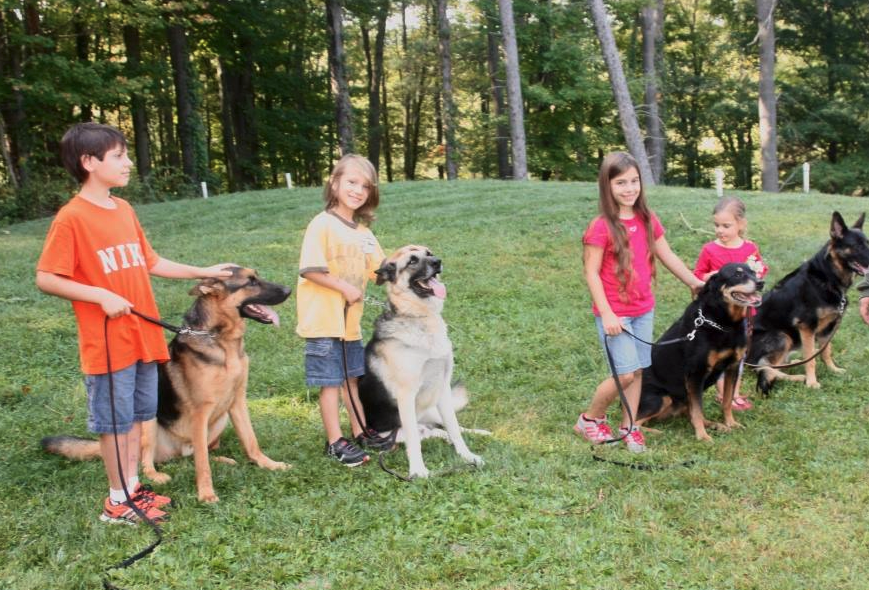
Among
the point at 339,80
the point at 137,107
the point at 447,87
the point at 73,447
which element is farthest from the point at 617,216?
the point at 447,87

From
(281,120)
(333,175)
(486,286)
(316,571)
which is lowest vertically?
(316,571)

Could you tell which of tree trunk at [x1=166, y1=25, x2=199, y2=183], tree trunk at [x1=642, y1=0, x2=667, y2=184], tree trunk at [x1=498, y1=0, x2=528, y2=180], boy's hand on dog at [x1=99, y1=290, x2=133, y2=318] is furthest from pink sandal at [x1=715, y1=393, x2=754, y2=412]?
tree trunk at [x1=166, y1=25, x2=199, y2=183]

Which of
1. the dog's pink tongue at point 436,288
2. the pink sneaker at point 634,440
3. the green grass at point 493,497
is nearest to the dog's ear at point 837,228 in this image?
the green grass at point 493,497

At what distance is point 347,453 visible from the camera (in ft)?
15.4

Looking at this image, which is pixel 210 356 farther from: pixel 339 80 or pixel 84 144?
pixel 339 80

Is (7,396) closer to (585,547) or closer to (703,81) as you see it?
(585,547)

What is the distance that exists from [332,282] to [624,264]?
2.09m

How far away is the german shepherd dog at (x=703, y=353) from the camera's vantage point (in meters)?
4.73

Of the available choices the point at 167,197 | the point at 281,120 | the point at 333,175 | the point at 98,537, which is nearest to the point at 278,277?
the point at 333,175

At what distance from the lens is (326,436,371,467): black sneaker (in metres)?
4.65

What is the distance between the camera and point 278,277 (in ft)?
33.8

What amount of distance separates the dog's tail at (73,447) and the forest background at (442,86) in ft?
57.1

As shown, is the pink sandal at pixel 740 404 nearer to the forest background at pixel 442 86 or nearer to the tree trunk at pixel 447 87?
the forest background at pixel 442 86

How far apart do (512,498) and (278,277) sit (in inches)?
282
